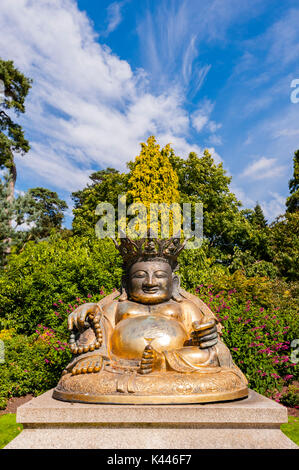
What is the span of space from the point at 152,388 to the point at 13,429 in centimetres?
350

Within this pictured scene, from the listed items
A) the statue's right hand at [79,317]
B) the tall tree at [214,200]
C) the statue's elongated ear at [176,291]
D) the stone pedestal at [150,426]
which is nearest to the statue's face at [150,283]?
the statue's elongated ear at [176,291]

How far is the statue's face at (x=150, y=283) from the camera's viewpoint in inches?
158

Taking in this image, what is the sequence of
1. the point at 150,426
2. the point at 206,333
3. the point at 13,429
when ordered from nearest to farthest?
the point at 150,426 < the point at 206,333 < the point at 13,429

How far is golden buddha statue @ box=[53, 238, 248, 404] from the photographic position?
9.57 feet

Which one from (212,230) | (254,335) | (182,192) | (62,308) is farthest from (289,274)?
(62,308)

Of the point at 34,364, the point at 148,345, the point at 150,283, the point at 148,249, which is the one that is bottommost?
the point at 34,364

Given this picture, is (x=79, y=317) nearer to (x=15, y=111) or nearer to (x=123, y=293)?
(x=123, y=293)

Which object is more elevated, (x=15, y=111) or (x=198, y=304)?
(x=15, y=111)

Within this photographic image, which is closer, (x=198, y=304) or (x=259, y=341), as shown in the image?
(x=198, y=304)

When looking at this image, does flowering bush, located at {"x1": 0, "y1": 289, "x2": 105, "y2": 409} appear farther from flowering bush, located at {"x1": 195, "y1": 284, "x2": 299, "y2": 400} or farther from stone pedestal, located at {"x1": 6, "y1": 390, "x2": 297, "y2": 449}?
stone pedestal, located at {"x1": 6, "y1": 390, "x2": 297, "y2": 449}

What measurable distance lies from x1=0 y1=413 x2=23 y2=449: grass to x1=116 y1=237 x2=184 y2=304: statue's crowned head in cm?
268

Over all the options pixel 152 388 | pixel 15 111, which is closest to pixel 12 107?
pixel 15 111

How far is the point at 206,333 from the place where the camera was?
3361 millimetres

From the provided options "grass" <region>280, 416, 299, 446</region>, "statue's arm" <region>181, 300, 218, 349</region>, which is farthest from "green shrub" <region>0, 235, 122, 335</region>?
"statue's arm" <region>181, 300, 218, 349</region>
